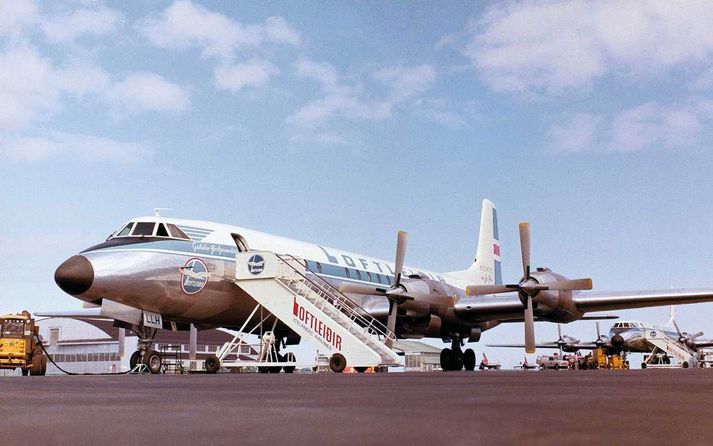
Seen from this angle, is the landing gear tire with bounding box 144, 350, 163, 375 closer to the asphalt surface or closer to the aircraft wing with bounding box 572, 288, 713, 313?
the aircraft wing with bounding box 572, 288, 713, 313

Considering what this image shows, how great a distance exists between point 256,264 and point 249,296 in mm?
1257

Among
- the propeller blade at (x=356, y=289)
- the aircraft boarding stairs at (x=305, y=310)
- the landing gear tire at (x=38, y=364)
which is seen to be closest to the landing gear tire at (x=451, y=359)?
the propeller blade at (x=356, y=289)

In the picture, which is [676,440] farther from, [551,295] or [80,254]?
[551,295]

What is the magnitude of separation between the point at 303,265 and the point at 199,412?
16.4 meters

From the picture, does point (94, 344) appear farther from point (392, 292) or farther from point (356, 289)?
point (392, 292)

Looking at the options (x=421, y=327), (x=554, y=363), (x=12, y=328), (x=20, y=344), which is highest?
(x=421, y=327)

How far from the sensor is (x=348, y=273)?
22.1m

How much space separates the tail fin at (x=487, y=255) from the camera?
32.3m

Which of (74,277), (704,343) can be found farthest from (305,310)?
(704,343)

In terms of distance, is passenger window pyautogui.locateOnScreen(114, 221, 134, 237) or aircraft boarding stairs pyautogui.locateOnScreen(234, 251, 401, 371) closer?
aircraft boarding stairs pyautogui.locateOnScreen(234, 251, 401, 371)

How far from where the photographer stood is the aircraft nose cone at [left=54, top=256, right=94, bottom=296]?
629 inches

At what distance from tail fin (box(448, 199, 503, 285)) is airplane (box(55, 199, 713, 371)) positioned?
274 inches

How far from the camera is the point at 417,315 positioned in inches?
795

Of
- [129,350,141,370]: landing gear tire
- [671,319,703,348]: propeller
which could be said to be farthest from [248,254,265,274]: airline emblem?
[671,319,703,348]: propeller
